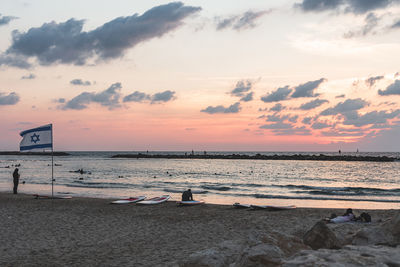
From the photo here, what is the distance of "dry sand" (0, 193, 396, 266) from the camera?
10.3 m

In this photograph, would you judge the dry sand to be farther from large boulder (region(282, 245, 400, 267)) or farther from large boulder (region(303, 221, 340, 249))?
large boulder (region(282, 245, 400, 267))

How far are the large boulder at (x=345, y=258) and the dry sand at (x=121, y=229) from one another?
4814mm

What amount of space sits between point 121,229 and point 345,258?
1156 cm

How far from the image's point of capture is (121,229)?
572 inches

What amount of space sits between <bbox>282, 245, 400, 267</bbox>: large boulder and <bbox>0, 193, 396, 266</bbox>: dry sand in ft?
15.8

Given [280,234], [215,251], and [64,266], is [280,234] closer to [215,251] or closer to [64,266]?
[215,251]

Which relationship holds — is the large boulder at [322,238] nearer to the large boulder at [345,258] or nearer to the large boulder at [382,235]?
the large boulder at [382,235]

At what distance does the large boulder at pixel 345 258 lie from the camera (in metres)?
4.25

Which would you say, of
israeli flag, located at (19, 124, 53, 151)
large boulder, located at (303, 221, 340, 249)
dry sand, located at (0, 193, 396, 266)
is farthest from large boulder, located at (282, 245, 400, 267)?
israeli flag, located at (19, 124, 53, 151)

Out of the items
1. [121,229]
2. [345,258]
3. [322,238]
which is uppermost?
[345,258]

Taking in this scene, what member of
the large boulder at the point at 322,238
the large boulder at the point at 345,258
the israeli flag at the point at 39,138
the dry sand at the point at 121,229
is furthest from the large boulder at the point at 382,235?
the israeli flag at the point at 39,138

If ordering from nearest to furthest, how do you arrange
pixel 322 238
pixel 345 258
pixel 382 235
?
pixel 345 258, pixel 382 235, pixel 322 238

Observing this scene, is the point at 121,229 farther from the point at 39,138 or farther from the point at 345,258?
the point at 345,258

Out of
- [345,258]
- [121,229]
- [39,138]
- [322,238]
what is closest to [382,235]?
[322,238]
